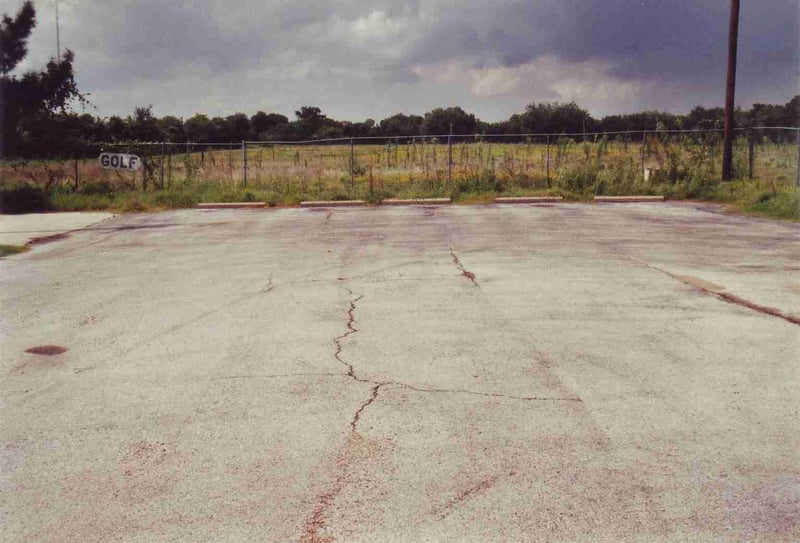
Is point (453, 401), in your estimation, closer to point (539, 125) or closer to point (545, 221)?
point (545, 221)

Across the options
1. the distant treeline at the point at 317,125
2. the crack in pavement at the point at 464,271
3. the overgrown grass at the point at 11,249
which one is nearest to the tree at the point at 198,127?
the distant treeline at the point at 317,125

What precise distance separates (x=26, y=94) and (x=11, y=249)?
14.2 meters

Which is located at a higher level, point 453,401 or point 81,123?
point 81,123

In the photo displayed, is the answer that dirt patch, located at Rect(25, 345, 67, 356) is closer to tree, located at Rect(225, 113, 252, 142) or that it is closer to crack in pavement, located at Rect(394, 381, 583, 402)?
crack in pavement, located at Rect(394, 381, 583, 402)

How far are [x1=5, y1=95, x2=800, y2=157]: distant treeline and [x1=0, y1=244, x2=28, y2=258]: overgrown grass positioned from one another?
13.1 metres

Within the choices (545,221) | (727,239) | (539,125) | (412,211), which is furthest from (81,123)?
(539,125)

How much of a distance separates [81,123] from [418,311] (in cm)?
2600

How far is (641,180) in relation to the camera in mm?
24953

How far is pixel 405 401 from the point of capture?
5.70 metres

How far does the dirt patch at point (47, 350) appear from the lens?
23.8 feet

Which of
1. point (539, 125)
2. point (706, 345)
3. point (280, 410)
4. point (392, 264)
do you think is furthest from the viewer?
point (539, 125)

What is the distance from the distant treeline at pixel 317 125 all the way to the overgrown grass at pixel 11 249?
13107 millimetres

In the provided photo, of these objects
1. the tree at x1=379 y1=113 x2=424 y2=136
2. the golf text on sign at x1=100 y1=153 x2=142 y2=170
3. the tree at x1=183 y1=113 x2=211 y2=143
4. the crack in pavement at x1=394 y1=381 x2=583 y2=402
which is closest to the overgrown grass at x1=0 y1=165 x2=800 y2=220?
the golf text on sign at x1=100 y1=153 x2=142 y2=170

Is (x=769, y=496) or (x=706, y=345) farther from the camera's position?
(x=706, y=345)
